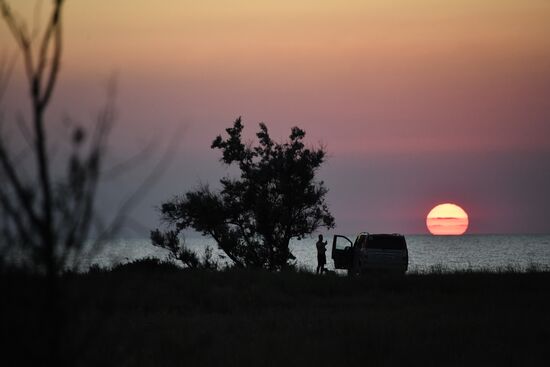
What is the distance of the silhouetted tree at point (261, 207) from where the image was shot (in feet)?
144

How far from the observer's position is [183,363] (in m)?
14.2

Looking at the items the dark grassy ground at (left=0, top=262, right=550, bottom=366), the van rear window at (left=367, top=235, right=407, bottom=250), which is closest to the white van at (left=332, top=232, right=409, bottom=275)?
the van rear window at (left=367, top=235, right=407, bottom=250)

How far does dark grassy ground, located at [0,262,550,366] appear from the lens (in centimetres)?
594

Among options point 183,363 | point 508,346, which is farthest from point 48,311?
point 508,346

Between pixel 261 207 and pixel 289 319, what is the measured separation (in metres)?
24.0

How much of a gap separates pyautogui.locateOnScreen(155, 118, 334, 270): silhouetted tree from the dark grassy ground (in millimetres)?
14158

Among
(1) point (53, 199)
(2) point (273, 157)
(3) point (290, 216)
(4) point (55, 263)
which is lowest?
(4) point (55, 263)

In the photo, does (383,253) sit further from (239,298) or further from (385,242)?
(239,298)

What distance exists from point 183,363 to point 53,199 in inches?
378

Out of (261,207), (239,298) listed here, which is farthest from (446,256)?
(239,298)

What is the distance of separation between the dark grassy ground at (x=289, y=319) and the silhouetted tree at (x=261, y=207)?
14158 millimetres

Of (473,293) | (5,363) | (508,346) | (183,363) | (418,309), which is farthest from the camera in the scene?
(473,293)

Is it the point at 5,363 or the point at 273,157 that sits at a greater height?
the point at 273,157

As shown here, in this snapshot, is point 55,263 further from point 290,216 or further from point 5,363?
point 290,216
